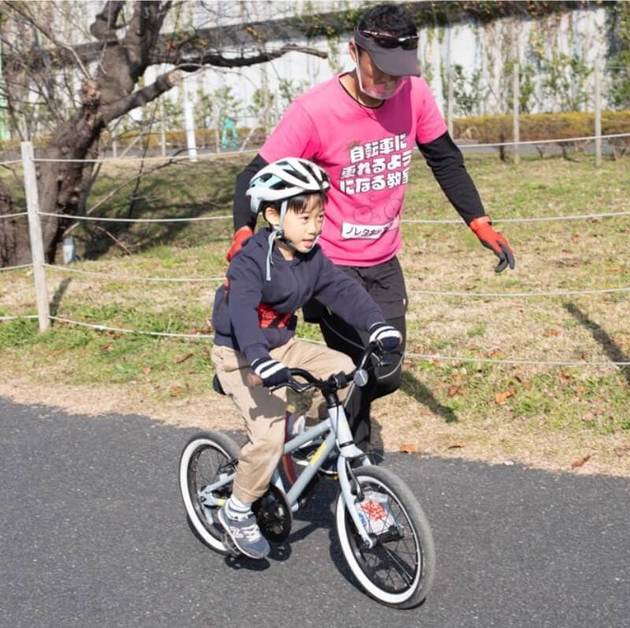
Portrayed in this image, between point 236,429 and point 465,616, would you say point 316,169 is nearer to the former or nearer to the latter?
point 465,616

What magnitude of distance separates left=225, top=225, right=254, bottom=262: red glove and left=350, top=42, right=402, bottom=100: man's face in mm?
788

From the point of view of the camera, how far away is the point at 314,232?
4211 mm

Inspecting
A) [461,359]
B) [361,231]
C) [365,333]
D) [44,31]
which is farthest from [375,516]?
[44,31]

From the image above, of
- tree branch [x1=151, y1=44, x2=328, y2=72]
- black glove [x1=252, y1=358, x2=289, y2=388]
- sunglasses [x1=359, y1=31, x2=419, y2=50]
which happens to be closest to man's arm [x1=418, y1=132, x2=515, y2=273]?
sunglasses [x1=359, y1=31, x2=419, y2=50]

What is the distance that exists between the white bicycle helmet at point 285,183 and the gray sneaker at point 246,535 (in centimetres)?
120

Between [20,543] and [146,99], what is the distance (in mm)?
9185

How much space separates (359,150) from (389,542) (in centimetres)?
175

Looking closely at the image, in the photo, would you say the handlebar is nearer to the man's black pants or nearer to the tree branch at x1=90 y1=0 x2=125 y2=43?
the man's black pants

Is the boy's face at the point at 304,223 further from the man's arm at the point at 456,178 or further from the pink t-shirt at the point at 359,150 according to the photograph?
the man's arm at the point at 456,178

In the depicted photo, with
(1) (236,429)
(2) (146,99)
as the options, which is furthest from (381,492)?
(2) (146,99)

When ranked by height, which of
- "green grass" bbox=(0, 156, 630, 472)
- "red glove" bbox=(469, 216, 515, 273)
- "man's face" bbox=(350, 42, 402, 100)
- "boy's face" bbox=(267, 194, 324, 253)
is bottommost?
"green grass" bbox=(0, 156, 630, 472)

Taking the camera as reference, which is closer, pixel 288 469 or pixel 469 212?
pixel 288 469

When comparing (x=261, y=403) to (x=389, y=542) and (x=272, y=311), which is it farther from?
(x=389, y=542)

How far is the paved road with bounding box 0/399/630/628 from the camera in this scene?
420 centimetres
